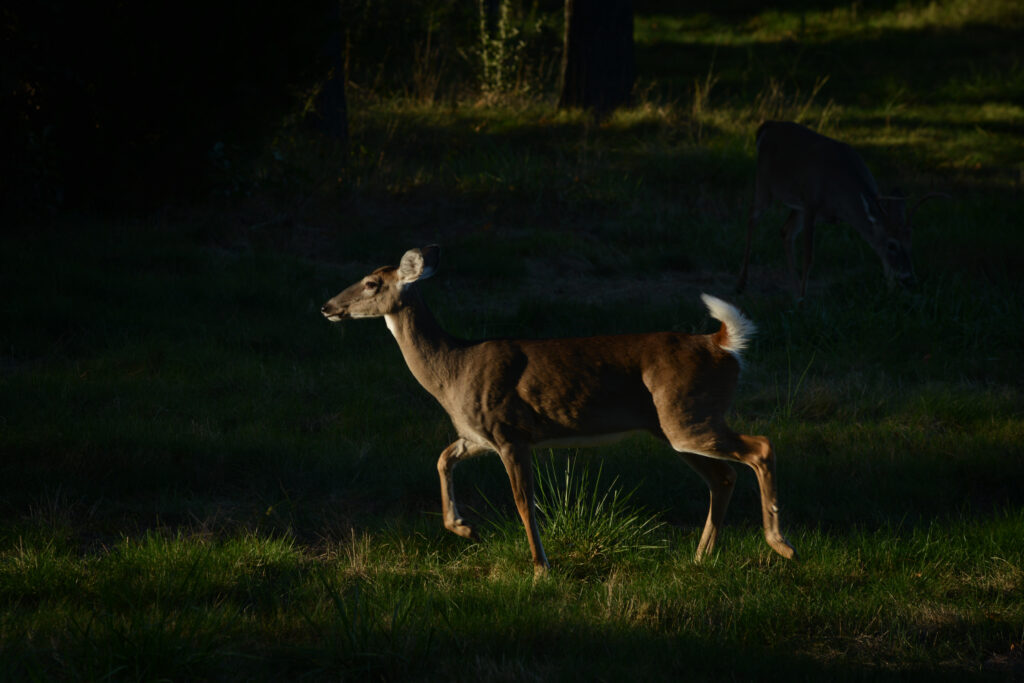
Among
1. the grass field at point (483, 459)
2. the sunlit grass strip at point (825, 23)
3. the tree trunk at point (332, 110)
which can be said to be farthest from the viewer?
the sunlit grass strip at point (825, 23)

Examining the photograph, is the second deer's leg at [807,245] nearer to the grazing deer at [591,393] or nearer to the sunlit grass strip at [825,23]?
the grazing deer at [591,393]

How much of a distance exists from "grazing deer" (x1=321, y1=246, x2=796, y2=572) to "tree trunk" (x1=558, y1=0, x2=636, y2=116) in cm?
1058

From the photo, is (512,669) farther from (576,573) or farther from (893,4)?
(893,4)

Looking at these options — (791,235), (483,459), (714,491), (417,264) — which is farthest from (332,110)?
(714,491)

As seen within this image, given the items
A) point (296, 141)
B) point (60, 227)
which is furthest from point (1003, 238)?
point (60, 227)

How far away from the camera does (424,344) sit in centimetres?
469

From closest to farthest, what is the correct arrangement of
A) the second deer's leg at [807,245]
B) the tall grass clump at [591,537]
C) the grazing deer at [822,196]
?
the tall grass clump at [591,537]
the grazing deer at [822,196]
the second deer's leg at [807,245]

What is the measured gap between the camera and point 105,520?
4.95 m

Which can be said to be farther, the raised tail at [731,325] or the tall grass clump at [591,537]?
the tall grass clump at [591,537]

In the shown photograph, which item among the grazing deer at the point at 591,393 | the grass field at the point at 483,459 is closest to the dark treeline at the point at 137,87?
the grass field at the point at 483,459

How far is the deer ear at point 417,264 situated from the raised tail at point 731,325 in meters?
1.23

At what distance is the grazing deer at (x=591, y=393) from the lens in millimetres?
4352

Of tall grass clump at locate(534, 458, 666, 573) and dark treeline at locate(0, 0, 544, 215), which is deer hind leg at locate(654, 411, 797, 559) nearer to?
tall grass clump at locate(534, 458, 666, 573)

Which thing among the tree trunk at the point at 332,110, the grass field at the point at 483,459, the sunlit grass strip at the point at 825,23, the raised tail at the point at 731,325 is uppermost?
the sunlit grass strip at the point at 825,23
